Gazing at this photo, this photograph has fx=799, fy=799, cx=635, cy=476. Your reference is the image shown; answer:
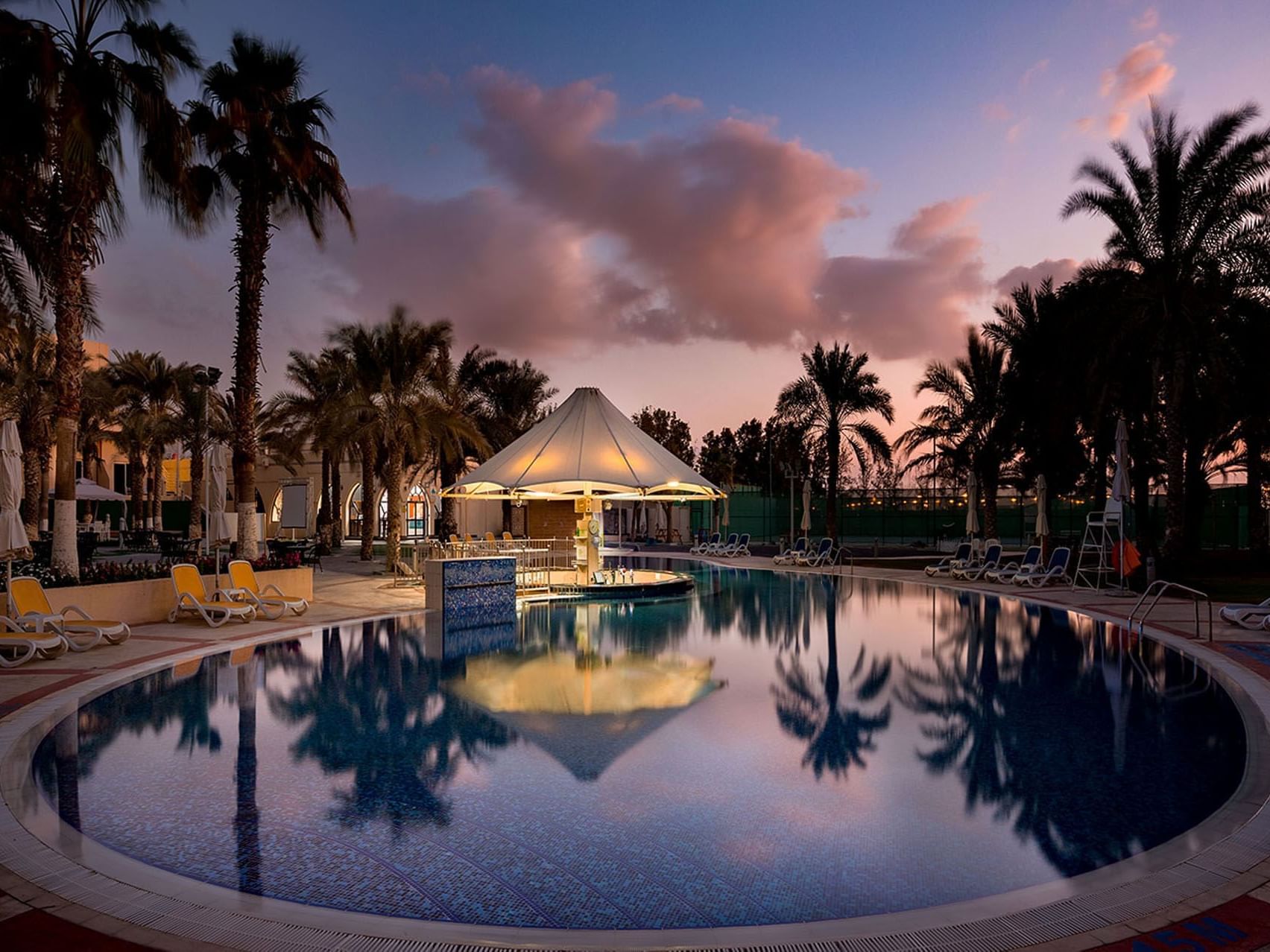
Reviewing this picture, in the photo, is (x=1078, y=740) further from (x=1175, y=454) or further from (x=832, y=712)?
(x=1175, y=454)

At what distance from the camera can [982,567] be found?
893 inches

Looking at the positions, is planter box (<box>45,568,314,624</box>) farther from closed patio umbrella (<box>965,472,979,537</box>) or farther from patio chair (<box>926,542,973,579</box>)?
closed patio umbrella (<box>965,472,979,537</box>)

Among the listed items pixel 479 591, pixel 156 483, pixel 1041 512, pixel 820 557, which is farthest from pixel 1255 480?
pixel 156 483

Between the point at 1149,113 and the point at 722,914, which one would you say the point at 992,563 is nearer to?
the point at 1149,113

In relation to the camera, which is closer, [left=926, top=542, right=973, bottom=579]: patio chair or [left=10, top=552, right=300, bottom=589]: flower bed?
[left=10, top=552, right=300, bottom=589]: flower bed

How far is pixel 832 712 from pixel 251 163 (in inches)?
659

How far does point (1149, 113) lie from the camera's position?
2003 centimetres

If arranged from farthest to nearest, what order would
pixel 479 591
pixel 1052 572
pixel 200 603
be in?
1. pixel 1052 572
2. pixel 479 591
3. pixel 200 603

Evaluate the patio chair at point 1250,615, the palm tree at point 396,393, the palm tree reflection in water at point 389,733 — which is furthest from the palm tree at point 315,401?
the patio chair at point 1250,615

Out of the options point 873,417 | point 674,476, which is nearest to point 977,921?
point 674,476

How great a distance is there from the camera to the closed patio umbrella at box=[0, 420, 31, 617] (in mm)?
10734

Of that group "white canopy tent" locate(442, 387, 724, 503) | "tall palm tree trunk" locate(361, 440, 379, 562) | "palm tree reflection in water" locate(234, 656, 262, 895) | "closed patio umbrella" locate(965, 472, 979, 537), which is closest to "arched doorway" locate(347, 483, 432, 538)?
"tall palm tree trunk" locate(361, 440, 379, 562)

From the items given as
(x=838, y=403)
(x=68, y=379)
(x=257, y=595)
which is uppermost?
(x=838, y=403)

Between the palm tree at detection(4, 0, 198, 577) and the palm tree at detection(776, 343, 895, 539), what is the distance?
2358 centimetres
